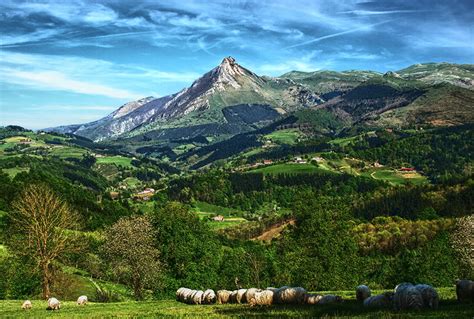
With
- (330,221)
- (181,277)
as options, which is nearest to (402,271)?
(330,221)

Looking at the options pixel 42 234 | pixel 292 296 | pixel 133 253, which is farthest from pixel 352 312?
pixel 42 234

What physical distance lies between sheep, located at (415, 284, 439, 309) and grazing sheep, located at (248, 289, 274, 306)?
1420 centimetres

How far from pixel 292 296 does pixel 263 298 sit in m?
2.94

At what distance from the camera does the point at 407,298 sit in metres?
30.8

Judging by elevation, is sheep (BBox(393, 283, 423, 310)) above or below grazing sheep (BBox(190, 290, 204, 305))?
above

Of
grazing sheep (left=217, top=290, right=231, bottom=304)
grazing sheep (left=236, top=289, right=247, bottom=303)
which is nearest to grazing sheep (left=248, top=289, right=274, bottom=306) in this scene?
grazing sheep (left=236, top=289, right=247, bottom=303)

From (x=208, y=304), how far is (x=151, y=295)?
48611mm

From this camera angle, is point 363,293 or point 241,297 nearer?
point 363,293

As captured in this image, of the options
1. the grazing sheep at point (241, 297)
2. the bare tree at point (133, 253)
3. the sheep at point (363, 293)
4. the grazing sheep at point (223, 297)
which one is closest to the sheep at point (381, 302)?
the sheep at point (363, 293)

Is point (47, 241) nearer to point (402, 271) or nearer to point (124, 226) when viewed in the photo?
point (124, 226)

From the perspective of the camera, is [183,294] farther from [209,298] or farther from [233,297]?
[233,297]

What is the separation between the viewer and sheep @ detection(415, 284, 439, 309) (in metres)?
30.7

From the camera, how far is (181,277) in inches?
3558

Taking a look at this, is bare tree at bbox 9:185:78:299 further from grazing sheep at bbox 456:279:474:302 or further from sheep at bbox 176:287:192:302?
grazing sheep at bbox 456:279:474:302
